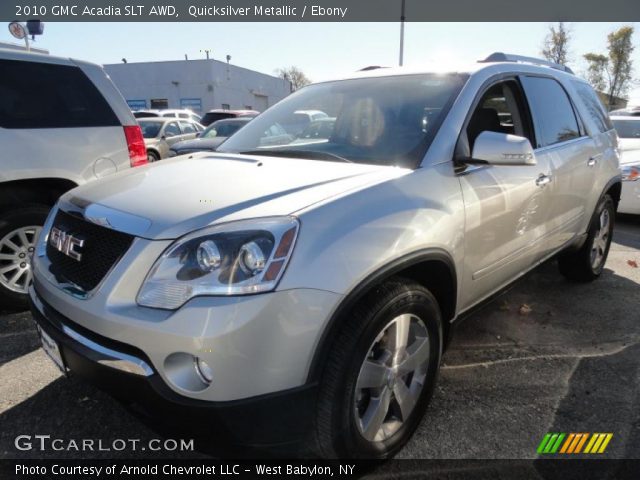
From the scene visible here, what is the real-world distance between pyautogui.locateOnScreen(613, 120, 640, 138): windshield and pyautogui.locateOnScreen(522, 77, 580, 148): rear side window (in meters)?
6.70

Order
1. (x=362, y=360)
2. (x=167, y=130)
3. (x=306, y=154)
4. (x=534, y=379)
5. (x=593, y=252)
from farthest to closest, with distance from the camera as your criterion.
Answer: (x=167, y=130) → (x=593, y=252) → (x=534, y=379) → (x=306, y=154) → (x=362, y=360)

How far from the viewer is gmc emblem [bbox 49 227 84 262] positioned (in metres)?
1.95

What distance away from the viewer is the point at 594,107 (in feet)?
13.9

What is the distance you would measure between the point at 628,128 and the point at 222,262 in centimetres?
1036

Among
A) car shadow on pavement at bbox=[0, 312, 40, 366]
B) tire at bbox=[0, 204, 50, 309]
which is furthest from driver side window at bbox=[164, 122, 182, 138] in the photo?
car shadow on pavement at bbox=[0, 312, 40, 366]

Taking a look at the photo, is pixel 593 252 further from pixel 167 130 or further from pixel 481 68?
pixel 167 130

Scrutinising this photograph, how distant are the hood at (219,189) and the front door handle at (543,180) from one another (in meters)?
1.27

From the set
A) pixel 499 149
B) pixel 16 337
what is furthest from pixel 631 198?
pixel 16 337

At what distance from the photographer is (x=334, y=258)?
1.69 meters

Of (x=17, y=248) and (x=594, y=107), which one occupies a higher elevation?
(x=594, y=107)

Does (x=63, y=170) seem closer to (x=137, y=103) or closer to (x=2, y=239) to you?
(x=2, y=239)

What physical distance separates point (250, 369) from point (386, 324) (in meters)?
0.62

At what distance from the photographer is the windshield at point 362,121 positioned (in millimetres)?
2446

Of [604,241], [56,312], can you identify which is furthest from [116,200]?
[604,241]
